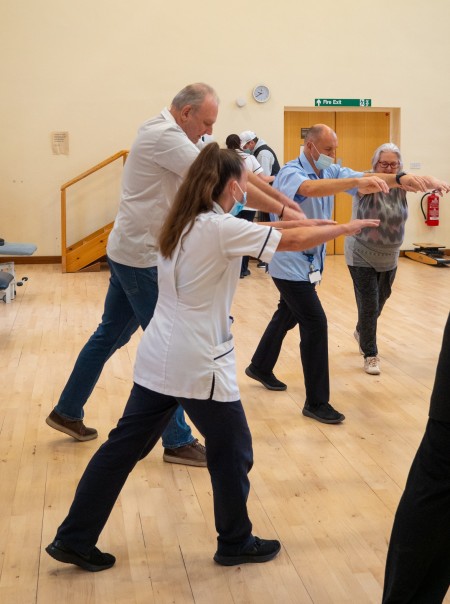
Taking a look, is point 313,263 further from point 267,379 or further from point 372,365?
→ point 372,365

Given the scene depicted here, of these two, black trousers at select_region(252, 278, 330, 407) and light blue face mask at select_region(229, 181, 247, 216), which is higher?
light blue face mask at select_region(229, 181, 247, 216)

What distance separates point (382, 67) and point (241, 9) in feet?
7.33

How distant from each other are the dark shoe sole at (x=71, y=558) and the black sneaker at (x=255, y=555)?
1.33 feet

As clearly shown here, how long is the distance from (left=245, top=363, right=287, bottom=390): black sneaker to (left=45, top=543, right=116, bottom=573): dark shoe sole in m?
2.41

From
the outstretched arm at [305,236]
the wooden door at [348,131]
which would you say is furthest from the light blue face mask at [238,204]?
the wooden door at [348,131]

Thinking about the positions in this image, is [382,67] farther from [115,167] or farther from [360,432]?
[360,432]

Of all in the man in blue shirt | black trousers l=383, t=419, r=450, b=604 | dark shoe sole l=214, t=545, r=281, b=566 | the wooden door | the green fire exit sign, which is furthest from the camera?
the wooden door

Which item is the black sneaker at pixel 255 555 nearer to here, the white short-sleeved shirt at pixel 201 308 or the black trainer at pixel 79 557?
the black trainer at pixel 79 557

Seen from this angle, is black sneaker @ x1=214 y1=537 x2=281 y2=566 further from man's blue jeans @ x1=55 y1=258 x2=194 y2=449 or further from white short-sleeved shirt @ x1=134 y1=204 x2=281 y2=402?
man's blue jeans @ x1=55 y1=258 x2=194 y2=449

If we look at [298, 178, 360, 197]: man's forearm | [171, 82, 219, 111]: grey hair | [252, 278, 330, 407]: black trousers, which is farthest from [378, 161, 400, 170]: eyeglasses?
[171, 82, 219, 111]: grey hair

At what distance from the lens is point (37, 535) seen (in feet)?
9.95

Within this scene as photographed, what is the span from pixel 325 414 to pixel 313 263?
808 millimetres

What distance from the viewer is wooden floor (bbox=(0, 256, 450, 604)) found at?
269cm

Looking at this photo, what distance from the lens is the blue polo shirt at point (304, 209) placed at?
4.38 metres
